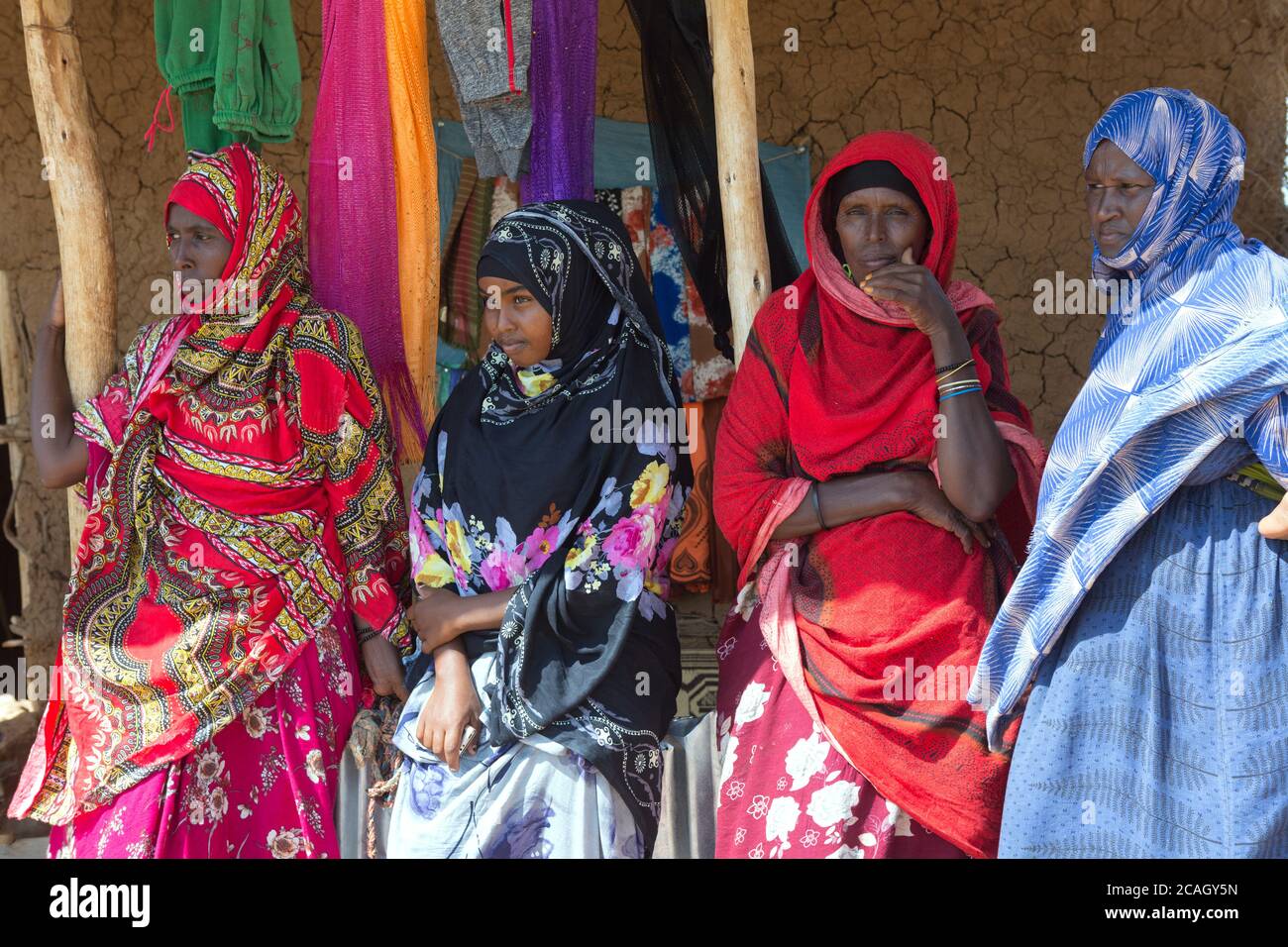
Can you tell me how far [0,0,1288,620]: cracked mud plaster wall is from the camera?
4676 mm

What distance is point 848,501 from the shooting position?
2756mm

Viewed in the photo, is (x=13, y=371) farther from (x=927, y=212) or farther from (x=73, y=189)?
(x=927, y=212)

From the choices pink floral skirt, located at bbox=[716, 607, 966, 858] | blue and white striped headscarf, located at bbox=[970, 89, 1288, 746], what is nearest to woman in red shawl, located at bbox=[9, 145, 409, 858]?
pink floral skirt, located at bbox=[716, 607, 966, 858]

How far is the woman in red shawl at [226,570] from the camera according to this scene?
3.08 meters

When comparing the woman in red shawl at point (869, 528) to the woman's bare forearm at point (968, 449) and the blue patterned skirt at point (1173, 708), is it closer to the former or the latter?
the woman's bare forearm at point (968, 449)

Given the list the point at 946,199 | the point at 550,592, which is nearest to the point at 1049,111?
the point at 946,199

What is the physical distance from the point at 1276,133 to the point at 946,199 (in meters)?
2.23

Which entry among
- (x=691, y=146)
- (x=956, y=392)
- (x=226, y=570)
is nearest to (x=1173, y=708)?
(x=956, y=392)

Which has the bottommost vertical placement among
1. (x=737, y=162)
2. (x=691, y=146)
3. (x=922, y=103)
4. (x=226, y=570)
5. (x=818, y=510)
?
(x=226, y=570)

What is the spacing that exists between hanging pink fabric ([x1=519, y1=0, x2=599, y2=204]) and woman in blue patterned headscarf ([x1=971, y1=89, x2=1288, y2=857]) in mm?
1458

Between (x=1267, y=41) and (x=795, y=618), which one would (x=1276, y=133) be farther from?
(x=795, y=618)

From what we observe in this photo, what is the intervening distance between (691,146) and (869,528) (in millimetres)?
1353

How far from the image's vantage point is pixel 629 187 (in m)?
4.95

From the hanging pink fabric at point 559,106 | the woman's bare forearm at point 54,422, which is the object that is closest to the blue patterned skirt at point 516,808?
the woman's bare forearm at point 54,422
